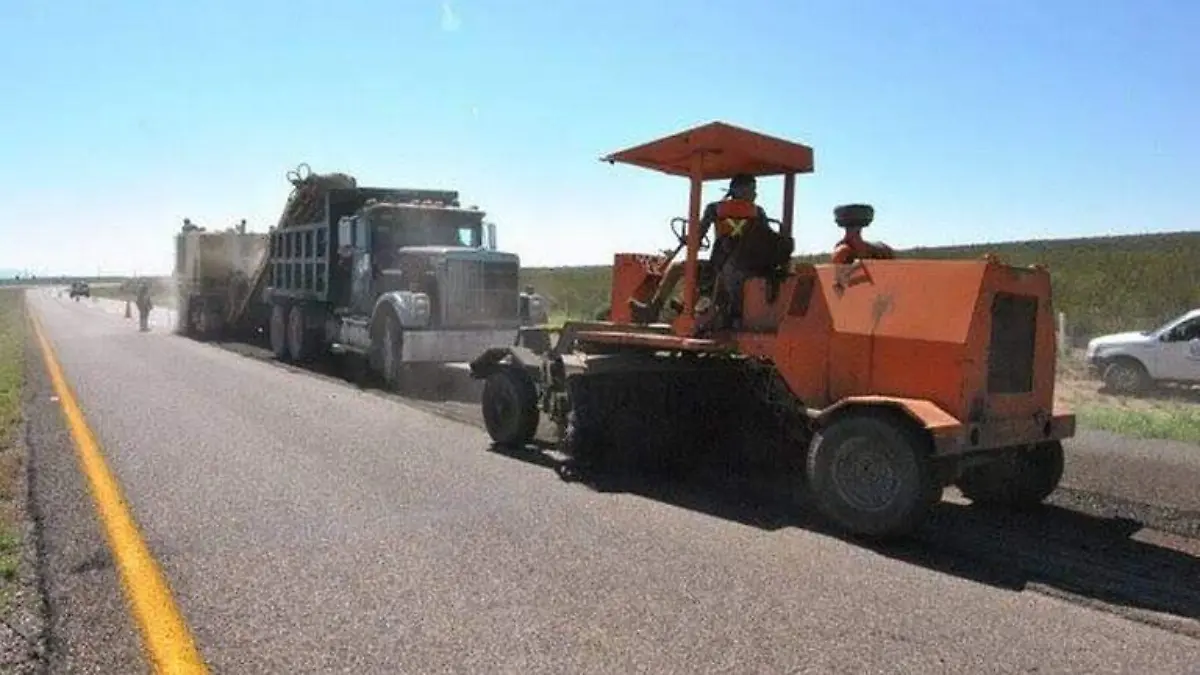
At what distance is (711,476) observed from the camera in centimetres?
828

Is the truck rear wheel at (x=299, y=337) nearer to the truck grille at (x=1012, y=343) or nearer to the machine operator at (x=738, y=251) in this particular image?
the machine operator at (x=738, y=251)

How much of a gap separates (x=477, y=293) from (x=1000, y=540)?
419 inches

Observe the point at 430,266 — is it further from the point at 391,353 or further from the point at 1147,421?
the point at 1147,421

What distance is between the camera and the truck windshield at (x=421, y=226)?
1672 centimetres

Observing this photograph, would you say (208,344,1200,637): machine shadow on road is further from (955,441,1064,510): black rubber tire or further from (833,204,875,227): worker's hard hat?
(833,204,875,227): worker's hard hat

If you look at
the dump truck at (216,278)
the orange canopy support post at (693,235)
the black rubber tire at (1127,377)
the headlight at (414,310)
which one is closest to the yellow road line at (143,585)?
the orange canopy support post at (693,235)

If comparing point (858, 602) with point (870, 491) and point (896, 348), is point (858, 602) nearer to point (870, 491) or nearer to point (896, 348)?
point (870, 491)

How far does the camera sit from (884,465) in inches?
246

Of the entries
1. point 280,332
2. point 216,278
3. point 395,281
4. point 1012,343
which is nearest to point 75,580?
point 1012,343

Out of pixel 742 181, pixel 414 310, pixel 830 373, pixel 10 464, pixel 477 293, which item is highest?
pixel 742 181

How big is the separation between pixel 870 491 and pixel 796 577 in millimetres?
1218

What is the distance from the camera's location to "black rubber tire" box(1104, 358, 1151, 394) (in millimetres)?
16609

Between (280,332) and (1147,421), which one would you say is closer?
(1147,421)

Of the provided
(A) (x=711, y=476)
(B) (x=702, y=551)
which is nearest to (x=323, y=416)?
(A) (x=711, y=476)
